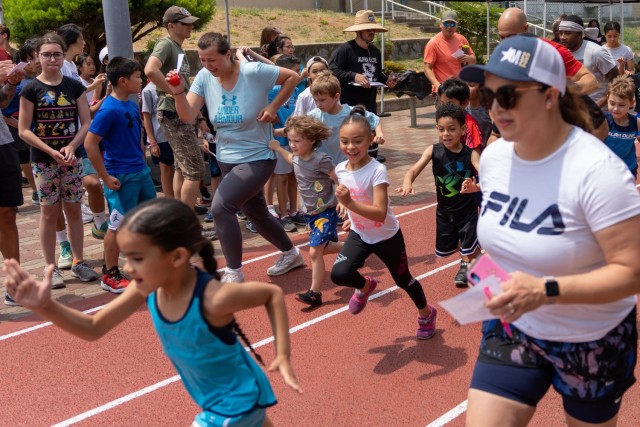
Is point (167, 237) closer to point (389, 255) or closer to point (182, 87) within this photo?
point (389, 255)

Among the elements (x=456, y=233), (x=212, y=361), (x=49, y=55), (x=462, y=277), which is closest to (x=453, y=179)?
A: (x=456, y=233)

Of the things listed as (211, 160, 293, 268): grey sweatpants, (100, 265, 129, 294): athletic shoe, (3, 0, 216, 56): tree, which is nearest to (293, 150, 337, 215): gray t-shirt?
(211, 160, 293, 268): grey sweatpants

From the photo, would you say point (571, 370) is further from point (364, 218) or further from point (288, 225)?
point (288, 225)

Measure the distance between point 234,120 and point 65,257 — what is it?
2422 millimetres

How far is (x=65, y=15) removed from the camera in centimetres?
1583

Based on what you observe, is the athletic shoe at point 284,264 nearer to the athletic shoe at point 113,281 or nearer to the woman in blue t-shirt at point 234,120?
the woman in blue t-shirt at point 234,120

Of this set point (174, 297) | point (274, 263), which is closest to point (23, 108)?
point (274, 263)

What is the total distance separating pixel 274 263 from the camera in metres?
7.89

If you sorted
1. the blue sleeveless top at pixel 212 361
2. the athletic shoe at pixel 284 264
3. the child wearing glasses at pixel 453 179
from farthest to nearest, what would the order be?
1. the athletic shoe at pixel 284 264
2. the child wearing glasses at pixel 453 179
3. the blue sleeveless top at pixel 212 361

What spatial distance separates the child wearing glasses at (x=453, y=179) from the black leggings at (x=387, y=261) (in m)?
0.77

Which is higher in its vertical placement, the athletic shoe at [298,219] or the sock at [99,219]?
the sock at [99,219]

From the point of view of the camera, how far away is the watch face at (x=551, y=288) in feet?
8.32

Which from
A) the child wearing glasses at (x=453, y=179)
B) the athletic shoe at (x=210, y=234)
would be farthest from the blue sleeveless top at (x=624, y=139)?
the athletic shoe at (x=210, y=234)

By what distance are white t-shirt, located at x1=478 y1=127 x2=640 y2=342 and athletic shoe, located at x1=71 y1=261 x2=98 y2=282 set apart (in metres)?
5.27
